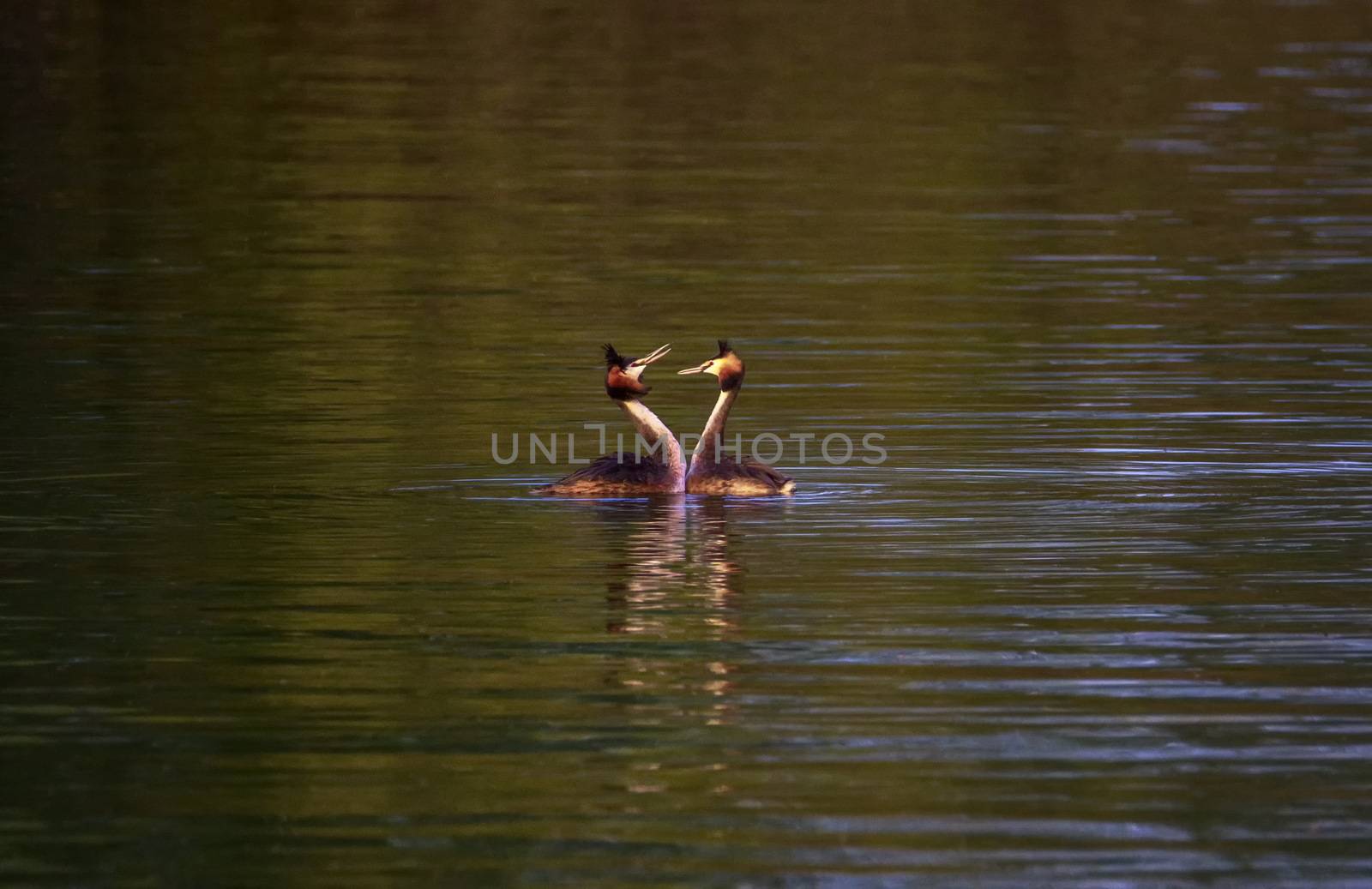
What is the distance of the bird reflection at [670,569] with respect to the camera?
11188mm

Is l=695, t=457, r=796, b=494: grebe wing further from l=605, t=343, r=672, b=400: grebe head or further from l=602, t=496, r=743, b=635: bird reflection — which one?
l=605, t=343, r=672, b=400: grebe head

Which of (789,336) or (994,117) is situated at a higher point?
(994,117)

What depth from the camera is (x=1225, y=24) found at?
2317 inches

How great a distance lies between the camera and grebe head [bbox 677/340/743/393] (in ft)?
48.2

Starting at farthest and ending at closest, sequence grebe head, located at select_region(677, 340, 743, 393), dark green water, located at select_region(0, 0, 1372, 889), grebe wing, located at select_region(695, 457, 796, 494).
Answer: grebe head, located at select_region(677, 340, 743, 393) < grebe wing, located at select_region(695, 457, 796, 494) < dark green water, located at select_region(0, 0, 1372, 889)

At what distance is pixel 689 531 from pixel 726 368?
1.57m

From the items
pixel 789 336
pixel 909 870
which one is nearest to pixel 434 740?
pixel 909 870

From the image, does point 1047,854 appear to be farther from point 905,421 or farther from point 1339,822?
point 905,421

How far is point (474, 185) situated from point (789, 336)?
1248 cm

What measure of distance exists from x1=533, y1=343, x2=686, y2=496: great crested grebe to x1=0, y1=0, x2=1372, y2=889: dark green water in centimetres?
15

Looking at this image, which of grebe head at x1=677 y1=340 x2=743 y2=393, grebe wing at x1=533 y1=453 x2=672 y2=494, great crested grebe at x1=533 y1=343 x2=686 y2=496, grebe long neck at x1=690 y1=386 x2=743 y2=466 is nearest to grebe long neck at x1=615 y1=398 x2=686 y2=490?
great crested grebe at x1=533 y1=343 x2=686 y2=496

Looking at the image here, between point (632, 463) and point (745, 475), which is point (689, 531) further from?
point (632, 463)

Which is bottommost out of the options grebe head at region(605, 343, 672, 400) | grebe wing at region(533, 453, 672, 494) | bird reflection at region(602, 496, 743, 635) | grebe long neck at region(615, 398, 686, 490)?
bird reflection at region(602, 496, 743, 635)

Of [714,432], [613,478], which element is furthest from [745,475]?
[613,478]
